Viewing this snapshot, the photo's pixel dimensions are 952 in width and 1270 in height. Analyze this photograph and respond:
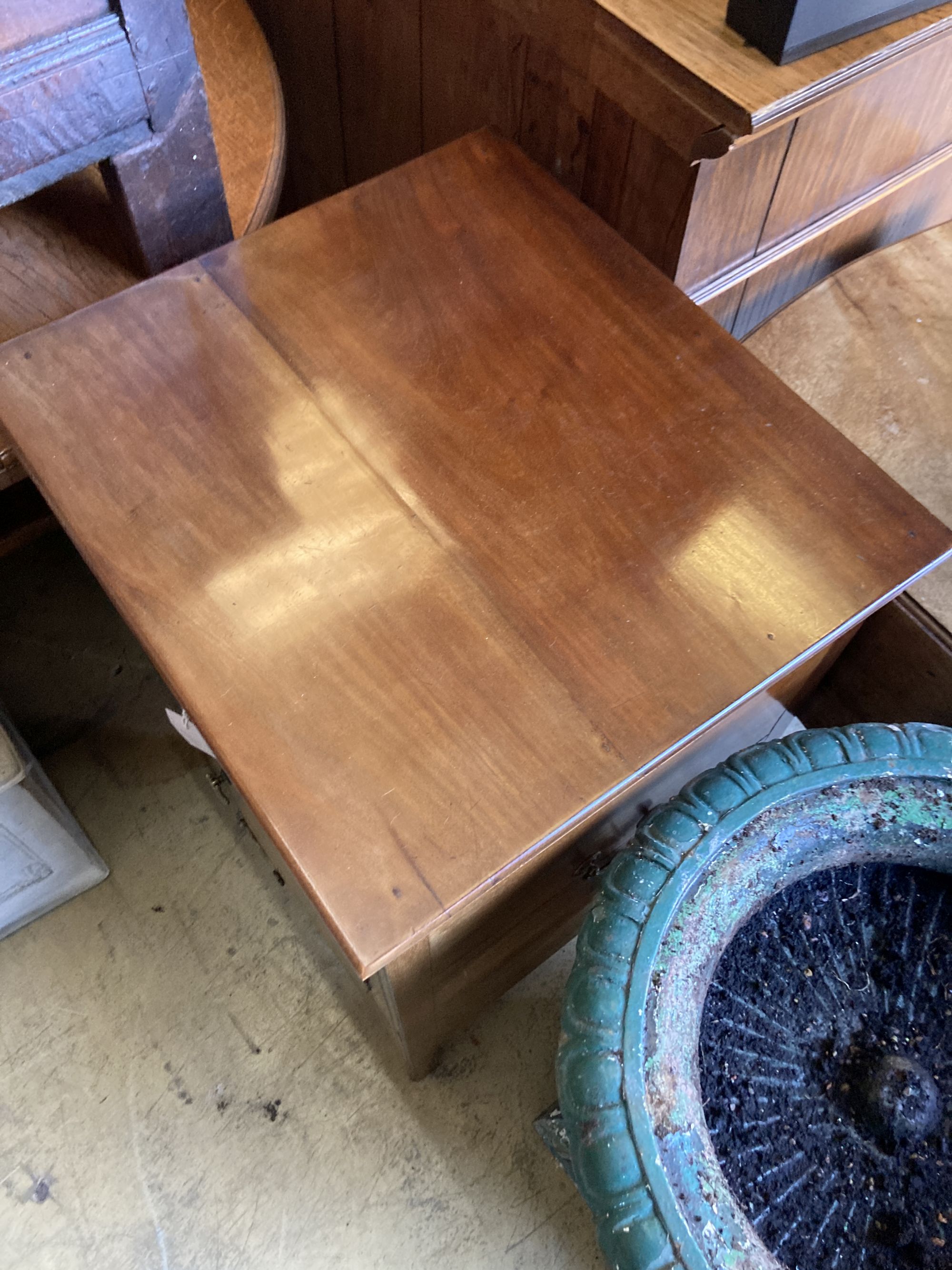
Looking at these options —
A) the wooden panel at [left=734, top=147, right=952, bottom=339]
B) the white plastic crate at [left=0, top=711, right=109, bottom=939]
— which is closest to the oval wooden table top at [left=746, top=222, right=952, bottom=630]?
the wooden panel at [left=734, top=147, right=952, bottom=339]

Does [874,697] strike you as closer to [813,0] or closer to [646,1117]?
[646,1117]

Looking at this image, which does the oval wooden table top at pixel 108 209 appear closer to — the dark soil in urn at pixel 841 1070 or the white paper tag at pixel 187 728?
the white paper tag at pixel 187 728

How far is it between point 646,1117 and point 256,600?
0.50 metres

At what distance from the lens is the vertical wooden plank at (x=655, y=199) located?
0.94 metres

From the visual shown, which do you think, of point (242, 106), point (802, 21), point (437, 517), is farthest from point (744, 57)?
point (242, 106)

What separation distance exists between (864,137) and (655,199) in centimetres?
31

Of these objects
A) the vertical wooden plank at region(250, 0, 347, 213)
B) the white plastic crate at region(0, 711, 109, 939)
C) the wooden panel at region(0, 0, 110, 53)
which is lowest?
the white plastic crate at region(0, 711, 109, 939)

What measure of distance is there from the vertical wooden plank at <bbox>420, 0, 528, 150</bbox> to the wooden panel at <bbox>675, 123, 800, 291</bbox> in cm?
24

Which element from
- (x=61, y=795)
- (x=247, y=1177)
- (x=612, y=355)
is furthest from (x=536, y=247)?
(x=247, y=1177)

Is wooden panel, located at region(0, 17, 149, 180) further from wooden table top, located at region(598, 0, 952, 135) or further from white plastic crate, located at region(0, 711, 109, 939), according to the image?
white plastic crate, located at region(0, 711, 109, 939)

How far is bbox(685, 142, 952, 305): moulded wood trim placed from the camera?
43.8 inches

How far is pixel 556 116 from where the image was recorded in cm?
102

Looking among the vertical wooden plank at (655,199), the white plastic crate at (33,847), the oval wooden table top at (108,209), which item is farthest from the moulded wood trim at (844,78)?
the white plastic crate at (33,847)

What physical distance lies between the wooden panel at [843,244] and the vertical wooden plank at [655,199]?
222mm
